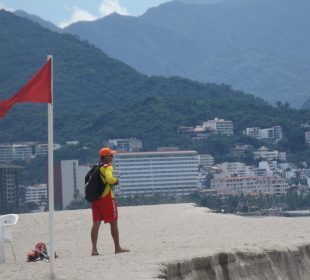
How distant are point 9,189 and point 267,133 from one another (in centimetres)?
3788

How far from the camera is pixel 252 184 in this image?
96.7 meters

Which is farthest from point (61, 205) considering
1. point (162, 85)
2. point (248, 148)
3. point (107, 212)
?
point (162, 85)

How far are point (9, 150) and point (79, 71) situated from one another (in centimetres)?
3229

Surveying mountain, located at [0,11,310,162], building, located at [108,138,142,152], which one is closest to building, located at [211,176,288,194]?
mountain, located at [0,11,310,162]

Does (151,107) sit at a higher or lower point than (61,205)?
higher

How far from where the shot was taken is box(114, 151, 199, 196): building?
10150 centimetres

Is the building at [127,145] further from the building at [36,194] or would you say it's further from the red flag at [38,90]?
the red flag at [38,90]

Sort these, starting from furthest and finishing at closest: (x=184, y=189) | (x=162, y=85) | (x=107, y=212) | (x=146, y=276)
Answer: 1. (x=162, y=85)
2. (x=184, y=189)
3. (x=107, y=212)
4. (x=146, y=276)

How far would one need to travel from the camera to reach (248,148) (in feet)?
372

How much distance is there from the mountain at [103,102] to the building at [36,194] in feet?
43.5

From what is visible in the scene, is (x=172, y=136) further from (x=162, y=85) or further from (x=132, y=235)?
(x=132, y=235)

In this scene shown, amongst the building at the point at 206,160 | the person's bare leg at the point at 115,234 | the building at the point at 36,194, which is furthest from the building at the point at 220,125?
the person's bare leg at the point at 115,234

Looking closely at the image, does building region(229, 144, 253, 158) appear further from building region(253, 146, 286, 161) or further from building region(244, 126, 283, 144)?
building region(244, 126, 283, 144)

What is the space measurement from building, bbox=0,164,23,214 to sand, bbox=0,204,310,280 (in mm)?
50820
